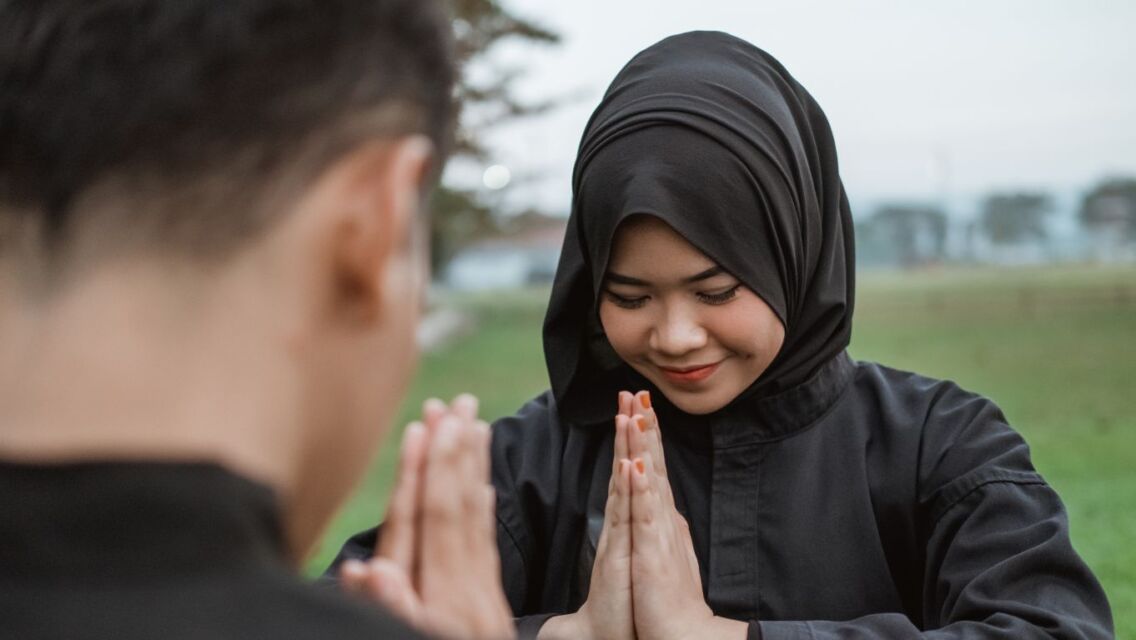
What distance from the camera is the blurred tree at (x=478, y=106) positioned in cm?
1745

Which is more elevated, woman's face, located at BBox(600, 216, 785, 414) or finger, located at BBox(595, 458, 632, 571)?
woman's face, located at BBox(600, 216, 785, 414)

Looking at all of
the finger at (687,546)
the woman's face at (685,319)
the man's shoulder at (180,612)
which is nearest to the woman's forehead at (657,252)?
the woman's face at (685,319)

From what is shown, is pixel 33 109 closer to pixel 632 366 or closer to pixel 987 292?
pixel 632 366

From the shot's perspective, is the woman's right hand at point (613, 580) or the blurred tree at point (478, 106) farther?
the blurred tree at point (478, 106)

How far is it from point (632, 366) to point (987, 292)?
107 feet

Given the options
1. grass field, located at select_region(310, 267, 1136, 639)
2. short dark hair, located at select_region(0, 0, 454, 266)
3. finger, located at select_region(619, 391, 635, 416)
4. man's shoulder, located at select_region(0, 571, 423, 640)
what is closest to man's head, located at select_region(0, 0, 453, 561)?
short dark hair, located at select_region(0, 0, 454, 266)

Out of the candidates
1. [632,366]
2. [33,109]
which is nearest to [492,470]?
[632,366]

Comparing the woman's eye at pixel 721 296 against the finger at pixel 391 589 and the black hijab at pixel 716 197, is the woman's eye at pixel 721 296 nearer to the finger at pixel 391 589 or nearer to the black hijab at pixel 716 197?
the black hijab at pixel 716 197

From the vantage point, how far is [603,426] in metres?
3.37

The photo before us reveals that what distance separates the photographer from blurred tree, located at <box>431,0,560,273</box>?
57.3 ft

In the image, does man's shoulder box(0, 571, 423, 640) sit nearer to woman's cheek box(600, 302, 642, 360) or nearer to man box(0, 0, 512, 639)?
man box(0, 0, 512, 639)

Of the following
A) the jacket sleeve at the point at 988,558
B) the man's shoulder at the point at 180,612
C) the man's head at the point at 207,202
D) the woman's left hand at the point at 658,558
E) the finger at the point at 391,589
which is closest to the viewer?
the man's shoulder at the point at 180,612

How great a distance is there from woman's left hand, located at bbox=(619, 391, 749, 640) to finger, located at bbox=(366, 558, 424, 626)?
4.21 ft

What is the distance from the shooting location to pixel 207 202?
136 centimetres
